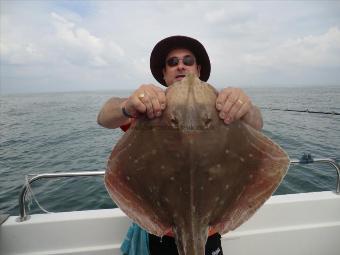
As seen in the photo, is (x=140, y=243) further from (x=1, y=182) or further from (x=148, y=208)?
(x=1, y=182)

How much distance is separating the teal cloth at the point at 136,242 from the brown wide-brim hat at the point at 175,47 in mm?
2161

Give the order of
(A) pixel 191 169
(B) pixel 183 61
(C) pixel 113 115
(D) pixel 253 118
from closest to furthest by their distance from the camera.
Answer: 1. (A) pixel 191 169
2. (D) pixel 253 118
3. (C) pixel 113 115
4. (B) pixel 183 61

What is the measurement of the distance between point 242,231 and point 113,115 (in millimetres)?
2970

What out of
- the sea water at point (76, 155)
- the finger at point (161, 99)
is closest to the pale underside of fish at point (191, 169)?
the finger at point (161, 99)

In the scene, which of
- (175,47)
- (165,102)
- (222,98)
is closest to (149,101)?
(165,102)

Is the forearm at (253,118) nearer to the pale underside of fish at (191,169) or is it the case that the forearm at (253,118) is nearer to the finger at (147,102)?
the pale underside of fish at (191,169)

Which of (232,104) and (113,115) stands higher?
(232,104)

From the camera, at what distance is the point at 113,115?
9.63 feet

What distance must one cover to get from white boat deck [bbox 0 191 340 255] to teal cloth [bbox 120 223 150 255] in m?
0.61

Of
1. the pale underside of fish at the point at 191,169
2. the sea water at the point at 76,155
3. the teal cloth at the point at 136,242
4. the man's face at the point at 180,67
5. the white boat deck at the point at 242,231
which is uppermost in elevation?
the man's face at the point at 180,67

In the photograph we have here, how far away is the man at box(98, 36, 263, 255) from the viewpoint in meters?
2.04

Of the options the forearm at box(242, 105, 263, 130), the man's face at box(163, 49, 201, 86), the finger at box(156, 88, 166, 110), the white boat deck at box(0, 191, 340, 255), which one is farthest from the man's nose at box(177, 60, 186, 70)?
the white boat deck at box(0, 191, 340, 255)

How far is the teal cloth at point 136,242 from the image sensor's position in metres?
3.23

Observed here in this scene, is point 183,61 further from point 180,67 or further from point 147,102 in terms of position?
point 147,102
